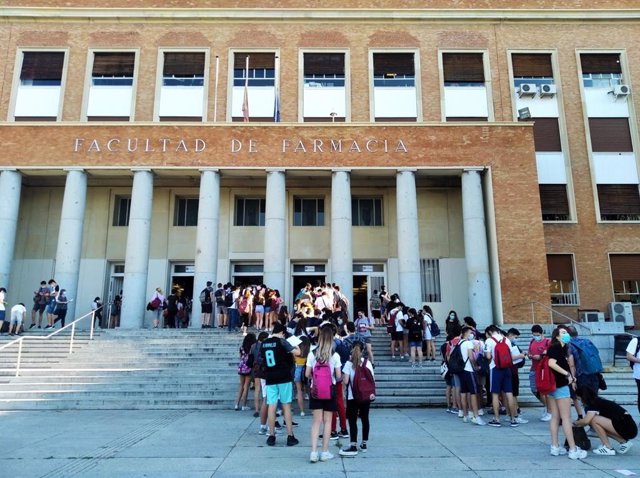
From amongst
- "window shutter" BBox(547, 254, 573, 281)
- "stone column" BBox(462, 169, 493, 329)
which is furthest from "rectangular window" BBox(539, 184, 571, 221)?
"stone column" BBox(462, 169, 493, 329)

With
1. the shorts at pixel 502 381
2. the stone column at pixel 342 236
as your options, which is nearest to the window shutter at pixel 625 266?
the stone column at pixel 342 236

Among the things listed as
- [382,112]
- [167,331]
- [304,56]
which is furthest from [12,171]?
[382,112]

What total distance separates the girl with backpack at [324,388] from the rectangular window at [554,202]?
18.3 metres

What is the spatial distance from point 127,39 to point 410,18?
43.8ft

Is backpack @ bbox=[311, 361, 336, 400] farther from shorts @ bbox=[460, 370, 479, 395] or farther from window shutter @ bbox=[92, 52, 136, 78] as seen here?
window shutter @ bbox=[92, 52, 136, 78]

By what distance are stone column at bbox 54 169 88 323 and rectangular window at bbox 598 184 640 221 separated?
74.8 ft

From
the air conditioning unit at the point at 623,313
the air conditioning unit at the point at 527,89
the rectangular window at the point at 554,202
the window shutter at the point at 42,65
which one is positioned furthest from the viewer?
the air conditioning unit at the point at 527,89

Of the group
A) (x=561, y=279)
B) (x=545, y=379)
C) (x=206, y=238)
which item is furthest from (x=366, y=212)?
(x=545, y=379)

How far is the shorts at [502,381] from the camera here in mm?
8938

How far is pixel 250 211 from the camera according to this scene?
2255 cm

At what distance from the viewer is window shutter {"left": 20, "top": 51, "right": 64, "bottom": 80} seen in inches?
864

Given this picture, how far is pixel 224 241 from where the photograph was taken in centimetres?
2194

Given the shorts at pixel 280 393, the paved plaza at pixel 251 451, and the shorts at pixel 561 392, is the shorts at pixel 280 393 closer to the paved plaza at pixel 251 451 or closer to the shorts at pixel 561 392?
the paved plaza at pixel 251 451

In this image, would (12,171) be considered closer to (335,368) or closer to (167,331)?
(167,331)
